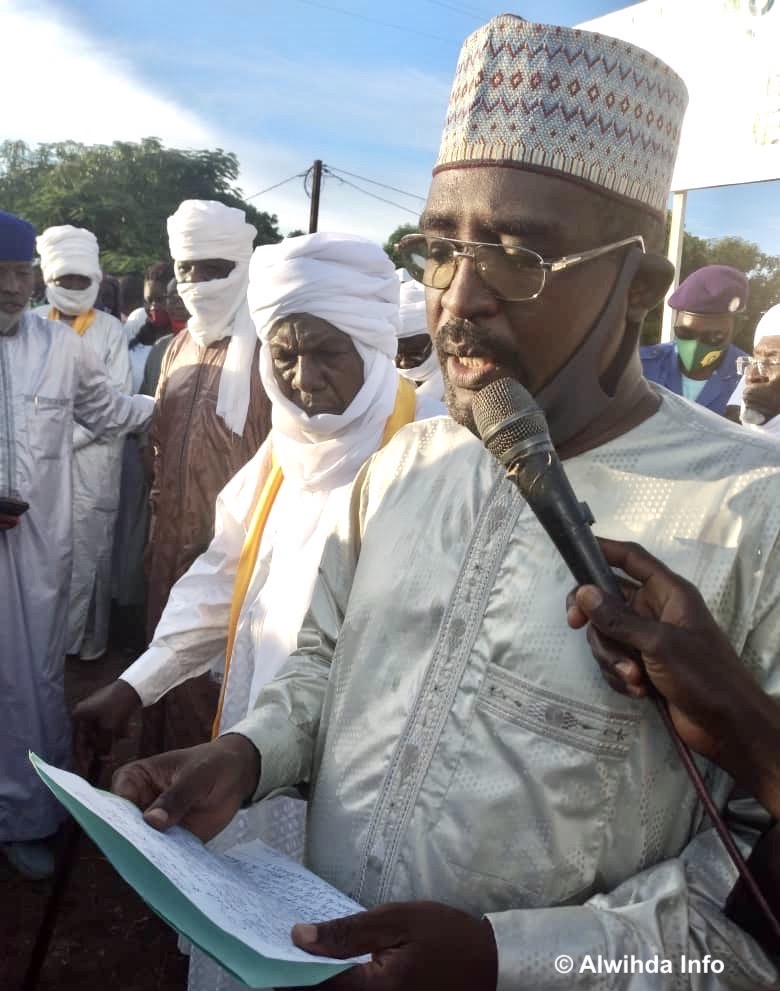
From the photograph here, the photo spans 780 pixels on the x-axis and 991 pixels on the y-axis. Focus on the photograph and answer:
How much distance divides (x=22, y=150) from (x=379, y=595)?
55169 mm

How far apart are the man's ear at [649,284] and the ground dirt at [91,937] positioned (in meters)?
3.09

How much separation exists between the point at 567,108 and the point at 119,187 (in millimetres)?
44616

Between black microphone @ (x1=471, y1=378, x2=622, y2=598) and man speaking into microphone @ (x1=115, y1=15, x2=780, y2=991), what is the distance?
4.4 inches

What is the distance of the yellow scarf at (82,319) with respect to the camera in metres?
7.23

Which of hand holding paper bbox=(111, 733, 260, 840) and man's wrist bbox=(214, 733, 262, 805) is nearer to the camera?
hand holding paper bbox=(111, 733, 260, 840)

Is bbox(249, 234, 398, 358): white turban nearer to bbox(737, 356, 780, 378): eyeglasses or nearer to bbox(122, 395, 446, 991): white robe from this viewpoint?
bbox(122, 395, 446, 991): white robe

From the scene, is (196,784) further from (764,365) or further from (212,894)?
(764,365)

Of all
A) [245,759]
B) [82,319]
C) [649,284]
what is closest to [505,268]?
[649,284]

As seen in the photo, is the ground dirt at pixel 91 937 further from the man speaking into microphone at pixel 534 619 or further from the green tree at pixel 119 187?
the green tree at pixel 119 187

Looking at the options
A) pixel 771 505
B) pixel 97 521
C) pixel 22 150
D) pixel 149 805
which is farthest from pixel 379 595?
pixel 22 150

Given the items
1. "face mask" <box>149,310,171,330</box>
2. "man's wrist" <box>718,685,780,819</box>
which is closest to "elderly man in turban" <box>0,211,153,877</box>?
"man's wrist" <box>718,685,780,819</box>

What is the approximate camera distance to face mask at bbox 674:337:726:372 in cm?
586

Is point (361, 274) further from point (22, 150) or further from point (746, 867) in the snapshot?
point (22, 150)

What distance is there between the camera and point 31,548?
439 centimetres
